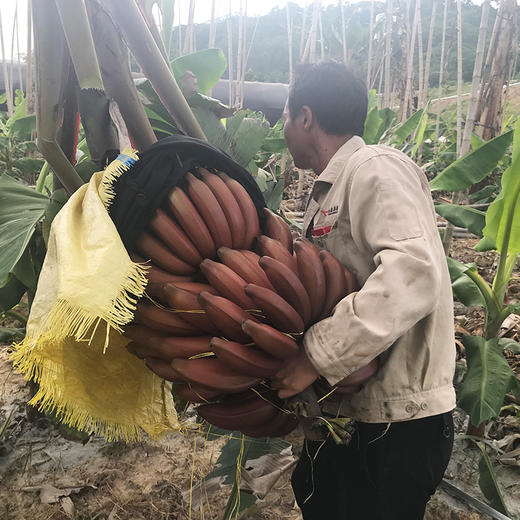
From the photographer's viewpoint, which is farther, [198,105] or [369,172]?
[198,105]

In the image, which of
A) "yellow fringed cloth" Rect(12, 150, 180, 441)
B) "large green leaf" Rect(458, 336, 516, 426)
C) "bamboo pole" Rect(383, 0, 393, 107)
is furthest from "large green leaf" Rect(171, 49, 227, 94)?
"bamboo pole" Rect(383, 0, 393, 107)

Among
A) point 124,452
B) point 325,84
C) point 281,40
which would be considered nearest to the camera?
point 325,84

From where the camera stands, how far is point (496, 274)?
6.66ft

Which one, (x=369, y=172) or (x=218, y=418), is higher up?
(x=369, y=172)

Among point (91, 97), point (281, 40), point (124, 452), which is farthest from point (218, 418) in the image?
point (281, 40)

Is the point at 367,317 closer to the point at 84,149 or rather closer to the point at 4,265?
the point at 4,265

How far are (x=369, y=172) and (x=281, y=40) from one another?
2279 centimetres

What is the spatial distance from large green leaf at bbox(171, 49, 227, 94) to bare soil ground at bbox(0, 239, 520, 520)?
1.41m

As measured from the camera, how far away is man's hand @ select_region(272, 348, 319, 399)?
0.75 meters

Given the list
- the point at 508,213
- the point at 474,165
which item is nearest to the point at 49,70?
the point at 508,213

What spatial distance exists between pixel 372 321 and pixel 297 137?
2.04 feet

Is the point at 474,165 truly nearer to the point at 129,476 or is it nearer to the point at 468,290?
the point at 468,290

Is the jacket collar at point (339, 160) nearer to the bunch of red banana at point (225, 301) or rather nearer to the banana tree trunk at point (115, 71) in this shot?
the bunch of red banana at point (225, 301)

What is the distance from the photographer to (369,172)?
34.9 inches
